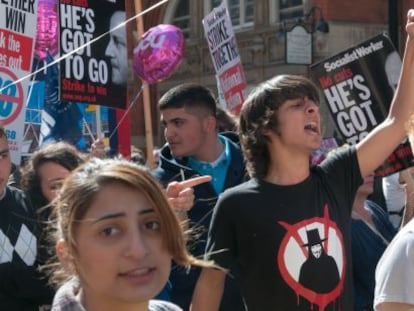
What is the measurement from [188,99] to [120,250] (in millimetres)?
2749

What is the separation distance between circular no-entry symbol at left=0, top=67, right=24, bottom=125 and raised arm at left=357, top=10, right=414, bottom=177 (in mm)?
3085

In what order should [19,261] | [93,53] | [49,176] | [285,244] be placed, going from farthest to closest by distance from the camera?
[93,53] → [49,176] → [19,261] → [285,244]

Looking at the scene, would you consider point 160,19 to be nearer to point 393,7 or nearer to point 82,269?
point 393,7

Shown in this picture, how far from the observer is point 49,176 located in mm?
4352

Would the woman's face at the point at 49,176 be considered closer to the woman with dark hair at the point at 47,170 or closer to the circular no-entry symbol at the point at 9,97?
the woman with dark hair at the point at 47,170

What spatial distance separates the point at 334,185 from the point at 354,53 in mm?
1903

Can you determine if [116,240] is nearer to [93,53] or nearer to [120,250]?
[120,250]

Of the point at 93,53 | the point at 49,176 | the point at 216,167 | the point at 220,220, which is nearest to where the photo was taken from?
the point at 220,220

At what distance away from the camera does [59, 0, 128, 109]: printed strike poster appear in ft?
20.6

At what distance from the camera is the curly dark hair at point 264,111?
329cm

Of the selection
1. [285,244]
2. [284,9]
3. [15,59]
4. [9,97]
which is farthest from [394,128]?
[284,9]

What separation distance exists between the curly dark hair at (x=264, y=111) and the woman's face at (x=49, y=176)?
1265 mm

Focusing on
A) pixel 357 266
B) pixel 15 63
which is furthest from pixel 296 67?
pixel 357 266

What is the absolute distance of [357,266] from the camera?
176 inches
